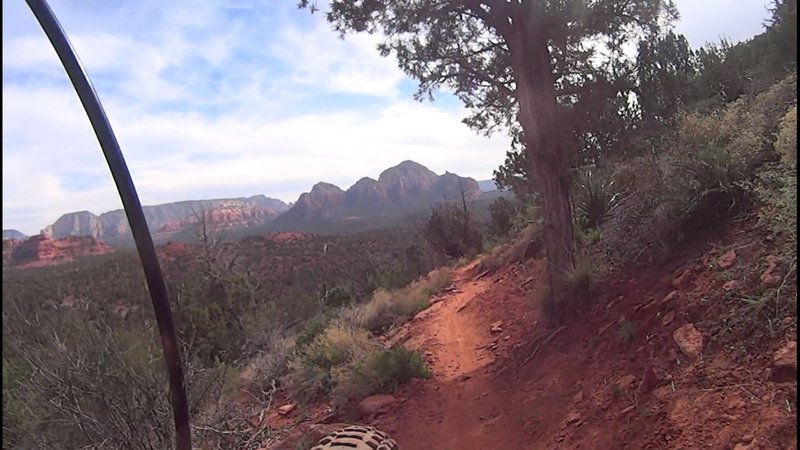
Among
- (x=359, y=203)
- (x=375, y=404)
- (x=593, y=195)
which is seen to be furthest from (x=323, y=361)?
(x=359, y=203)

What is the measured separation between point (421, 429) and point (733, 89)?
8.72m

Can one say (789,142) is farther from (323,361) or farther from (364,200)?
(364,200)

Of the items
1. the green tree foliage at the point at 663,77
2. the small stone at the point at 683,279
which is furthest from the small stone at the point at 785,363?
the green tree foliage at the point at 663,77

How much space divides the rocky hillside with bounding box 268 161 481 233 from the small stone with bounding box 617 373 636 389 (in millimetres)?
48065

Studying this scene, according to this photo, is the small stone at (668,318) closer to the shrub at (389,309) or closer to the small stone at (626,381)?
the small stone at (626,381)

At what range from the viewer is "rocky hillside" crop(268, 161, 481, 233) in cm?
5828

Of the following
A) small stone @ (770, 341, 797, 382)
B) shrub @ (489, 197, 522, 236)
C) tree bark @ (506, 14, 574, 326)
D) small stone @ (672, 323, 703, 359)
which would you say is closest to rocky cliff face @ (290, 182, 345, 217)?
shrub @ (489, 197, 522, 236)

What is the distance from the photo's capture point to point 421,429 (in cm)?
625

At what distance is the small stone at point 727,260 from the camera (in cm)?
500

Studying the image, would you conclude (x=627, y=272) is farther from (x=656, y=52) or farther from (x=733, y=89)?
(x=656, y=52)

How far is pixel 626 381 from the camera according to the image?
4.86m

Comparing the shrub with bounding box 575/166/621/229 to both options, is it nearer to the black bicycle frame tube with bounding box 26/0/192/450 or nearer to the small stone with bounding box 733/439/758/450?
the small stone with bounding box 733/439/758/450

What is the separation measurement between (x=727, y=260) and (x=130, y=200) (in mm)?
4832

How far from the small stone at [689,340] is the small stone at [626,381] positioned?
18.7 inches
